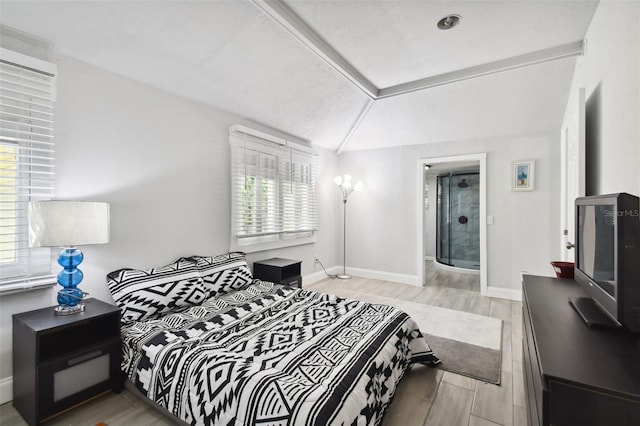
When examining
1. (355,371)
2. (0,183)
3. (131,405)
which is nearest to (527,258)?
(355,371)

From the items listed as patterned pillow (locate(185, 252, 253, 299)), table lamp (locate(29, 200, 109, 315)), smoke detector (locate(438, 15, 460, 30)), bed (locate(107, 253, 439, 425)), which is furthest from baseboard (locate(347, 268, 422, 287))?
table lamp (locate(29, 200, 109, 315))

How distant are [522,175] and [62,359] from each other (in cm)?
506

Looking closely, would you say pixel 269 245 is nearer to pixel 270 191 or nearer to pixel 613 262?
pixel 270 191

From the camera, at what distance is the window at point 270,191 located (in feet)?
11.5

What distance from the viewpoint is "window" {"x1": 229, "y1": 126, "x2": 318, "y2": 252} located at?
3.50 m

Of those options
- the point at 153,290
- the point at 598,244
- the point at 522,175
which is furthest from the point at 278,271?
the point at 522,175

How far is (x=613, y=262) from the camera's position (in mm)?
1062

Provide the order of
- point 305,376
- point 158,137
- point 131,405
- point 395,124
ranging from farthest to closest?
point 395,124
point 158,137
point 131,405
point 305,376

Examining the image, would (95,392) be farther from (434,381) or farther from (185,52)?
(185,52)

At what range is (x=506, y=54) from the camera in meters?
2.92

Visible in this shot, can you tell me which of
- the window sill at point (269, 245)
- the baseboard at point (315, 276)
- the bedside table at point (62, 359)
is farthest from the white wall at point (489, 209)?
the bedside table at point (62, 359)

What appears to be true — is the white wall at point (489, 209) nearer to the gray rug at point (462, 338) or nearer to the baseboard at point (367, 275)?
the baseboard at point (367, 275)

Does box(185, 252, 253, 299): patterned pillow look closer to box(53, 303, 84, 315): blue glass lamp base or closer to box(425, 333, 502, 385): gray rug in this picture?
box(53, 303, 84, 315): blue glass lamp base

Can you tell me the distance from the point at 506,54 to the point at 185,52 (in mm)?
3064
